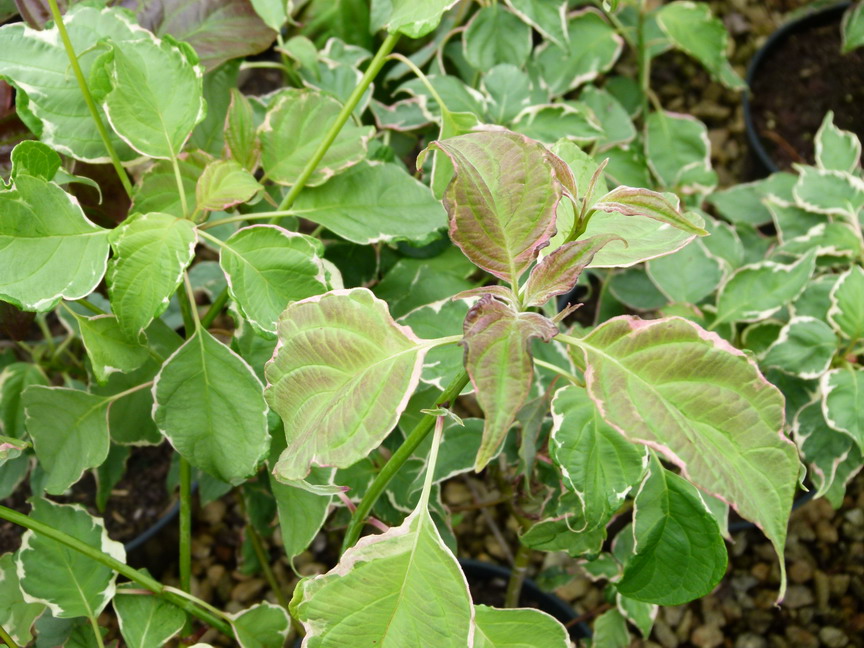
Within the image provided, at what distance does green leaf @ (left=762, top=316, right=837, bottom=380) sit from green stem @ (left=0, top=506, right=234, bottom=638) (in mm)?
809

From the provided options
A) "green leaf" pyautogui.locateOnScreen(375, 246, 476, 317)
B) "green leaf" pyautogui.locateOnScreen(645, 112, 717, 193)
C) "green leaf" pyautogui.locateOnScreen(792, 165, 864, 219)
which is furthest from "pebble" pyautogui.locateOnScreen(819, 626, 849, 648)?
"green leaf" pyautogui.locateOnScreen(375, 246, 476, 317)

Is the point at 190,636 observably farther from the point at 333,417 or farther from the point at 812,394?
the point at 812,394

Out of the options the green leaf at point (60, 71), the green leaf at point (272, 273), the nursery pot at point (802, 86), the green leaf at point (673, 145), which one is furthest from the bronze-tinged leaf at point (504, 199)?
the nursery pot at point (802, 86)

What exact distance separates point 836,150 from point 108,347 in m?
1.28

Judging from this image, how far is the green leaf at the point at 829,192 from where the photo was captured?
55.6 inches

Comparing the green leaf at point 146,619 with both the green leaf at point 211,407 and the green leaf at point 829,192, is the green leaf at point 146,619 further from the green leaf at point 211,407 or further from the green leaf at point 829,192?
the green leaf at point 829,192

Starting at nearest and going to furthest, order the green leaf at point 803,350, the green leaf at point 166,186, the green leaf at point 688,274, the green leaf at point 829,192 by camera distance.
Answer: the green leaf at point 166,186, the green leaf at point 803,350, the green leaf at point 688,274, the green leaf at point 829,192

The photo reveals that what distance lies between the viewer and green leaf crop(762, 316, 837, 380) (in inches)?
45.6

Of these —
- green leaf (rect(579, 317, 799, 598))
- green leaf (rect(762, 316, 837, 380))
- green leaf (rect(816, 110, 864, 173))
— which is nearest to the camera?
green leaf (rect(579, 317, 799, 598))

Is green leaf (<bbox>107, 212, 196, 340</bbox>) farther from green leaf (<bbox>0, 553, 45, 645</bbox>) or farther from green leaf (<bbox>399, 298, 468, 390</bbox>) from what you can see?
green leaf (<bbox>0, 553, 45, 645</bbox>)

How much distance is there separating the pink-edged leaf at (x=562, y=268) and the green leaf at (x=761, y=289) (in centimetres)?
63

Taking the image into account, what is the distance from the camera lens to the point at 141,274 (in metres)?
0.81

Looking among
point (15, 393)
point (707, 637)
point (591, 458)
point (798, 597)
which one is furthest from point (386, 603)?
point (798, 597)

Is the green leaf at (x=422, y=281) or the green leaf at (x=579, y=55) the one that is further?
the green leaf at (x=579, y=55)
